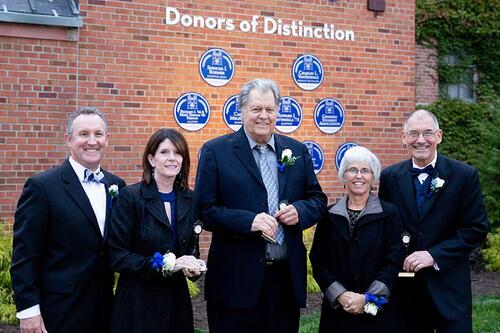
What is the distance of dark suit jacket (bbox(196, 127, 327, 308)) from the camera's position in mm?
4352

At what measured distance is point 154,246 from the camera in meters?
4.00

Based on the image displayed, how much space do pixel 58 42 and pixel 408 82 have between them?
17.7ft

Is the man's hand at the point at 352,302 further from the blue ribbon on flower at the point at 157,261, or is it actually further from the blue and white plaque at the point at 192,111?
the blue and white plaque at the point at 192,111

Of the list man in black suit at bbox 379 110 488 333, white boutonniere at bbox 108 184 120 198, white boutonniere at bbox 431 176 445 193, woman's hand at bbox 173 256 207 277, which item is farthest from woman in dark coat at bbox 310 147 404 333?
white boutonniere at bbox 108 184 120 198

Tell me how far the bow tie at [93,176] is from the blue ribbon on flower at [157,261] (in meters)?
0.66

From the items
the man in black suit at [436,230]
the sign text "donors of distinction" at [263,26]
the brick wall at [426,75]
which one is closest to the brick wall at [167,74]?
the sign text "donors of distinction" at [263,26]

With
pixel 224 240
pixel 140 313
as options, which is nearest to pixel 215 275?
pixel 224 240

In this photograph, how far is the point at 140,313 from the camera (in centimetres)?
399

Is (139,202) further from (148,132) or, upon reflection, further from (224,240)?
(148,132)

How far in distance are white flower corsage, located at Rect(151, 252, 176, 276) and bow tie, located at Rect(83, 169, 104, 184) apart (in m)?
0.65

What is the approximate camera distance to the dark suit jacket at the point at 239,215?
4352mm

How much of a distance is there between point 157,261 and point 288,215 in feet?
2.96

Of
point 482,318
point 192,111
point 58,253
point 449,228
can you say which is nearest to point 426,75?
point 192,111

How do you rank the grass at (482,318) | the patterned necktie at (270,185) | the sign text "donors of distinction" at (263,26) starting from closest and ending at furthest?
the patterned necktie at (270,185)
the grass at (482,318)
the sign text "donors of distinction" at (263,26)
